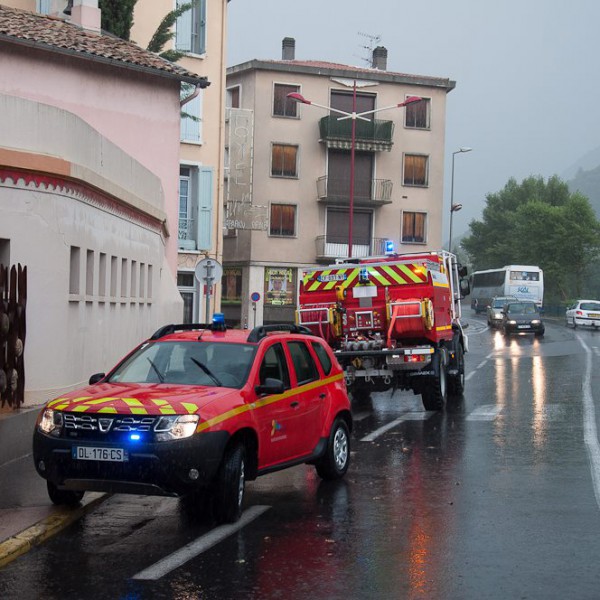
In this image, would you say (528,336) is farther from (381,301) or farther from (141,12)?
(381,301)

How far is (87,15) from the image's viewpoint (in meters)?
29.0

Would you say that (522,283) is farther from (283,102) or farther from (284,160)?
(283,102)

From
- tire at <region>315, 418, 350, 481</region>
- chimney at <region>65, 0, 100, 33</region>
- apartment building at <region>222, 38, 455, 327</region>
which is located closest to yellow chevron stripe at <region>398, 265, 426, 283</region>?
tire at <region>315, 418, 350, 481</region>

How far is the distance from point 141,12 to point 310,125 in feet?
68.3

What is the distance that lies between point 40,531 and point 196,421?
143cm

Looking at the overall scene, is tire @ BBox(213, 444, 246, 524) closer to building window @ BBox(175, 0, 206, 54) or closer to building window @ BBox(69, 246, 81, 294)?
building window @ BBox(69, 246, 81, 294)

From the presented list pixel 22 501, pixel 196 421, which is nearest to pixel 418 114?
pixel 22 501

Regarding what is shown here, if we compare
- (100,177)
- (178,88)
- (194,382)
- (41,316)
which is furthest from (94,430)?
(178,88)

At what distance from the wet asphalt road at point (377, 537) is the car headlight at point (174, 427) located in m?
0.76

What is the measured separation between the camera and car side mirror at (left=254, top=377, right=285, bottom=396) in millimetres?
9156

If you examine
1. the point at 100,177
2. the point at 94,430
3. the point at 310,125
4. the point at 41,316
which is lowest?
the point at 94,430

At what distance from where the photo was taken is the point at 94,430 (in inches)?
327

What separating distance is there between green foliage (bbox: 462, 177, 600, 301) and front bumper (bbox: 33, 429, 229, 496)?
3750 inches

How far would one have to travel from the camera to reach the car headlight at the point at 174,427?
814 cm
